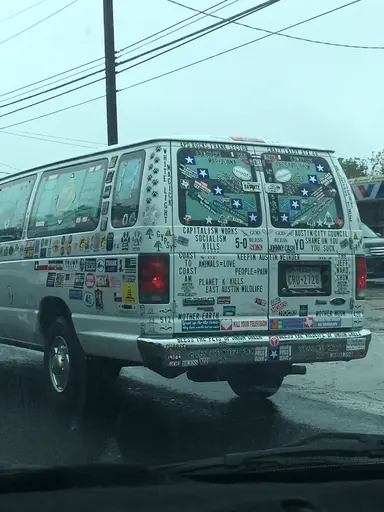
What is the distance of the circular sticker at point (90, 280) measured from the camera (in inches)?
245

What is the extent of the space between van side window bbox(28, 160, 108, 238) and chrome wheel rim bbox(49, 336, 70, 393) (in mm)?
1021

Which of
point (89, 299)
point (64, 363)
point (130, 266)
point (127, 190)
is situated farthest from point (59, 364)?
point (127, 190)

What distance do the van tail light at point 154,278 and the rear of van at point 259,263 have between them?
0.22 feet

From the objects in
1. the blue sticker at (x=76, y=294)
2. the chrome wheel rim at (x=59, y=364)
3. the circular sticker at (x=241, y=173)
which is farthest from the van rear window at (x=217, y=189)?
the chrome wheel rim at (x=59, y=364)

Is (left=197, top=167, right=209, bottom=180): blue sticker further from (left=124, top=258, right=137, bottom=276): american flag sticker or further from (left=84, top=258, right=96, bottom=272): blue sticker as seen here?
(left=84, top=258, right=96, bottom=272): blue sticker

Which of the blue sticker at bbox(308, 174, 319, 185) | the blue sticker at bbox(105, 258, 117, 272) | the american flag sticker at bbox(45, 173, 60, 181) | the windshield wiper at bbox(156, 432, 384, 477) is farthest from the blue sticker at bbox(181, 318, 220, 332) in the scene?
the windshield wiper at bbox(156, 432, 384, 477)

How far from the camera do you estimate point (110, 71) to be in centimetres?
1645

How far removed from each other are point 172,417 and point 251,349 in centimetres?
123

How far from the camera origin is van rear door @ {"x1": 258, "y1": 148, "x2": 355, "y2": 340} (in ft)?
20.0

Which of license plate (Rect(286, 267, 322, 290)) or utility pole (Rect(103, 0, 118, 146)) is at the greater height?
utility pole (Rect(103, 0, 118, 146))

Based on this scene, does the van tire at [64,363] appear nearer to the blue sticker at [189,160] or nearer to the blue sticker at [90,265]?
the blue sticker at [90,265]

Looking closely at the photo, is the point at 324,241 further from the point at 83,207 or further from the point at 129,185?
the point at 83,207

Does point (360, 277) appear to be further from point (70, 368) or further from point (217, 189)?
point (70, 368)

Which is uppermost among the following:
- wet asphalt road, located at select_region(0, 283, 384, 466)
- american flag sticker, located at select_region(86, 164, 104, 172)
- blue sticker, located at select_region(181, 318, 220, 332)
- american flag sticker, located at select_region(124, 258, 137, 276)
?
american flag sticker, located at select_region(86, 164, 104, 172)
